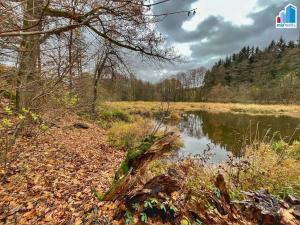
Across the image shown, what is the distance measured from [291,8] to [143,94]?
23.8 meters

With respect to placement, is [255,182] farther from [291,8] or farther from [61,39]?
[291,8]

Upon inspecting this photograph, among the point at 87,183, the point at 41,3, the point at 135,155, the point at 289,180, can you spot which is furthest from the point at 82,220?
the point at 289,180

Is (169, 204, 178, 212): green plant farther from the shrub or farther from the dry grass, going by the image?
the dry grass

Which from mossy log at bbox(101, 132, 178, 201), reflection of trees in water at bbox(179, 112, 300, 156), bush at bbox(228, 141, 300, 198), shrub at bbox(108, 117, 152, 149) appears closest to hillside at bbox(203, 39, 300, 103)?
reflection of trees in water at bbox(179, 112, 300, 156)

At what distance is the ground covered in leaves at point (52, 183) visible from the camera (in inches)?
113

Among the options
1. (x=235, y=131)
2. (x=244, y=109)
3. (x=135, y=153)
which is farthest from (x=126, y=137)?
(x=244, y=109)

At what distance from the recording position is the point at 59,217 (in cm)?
286

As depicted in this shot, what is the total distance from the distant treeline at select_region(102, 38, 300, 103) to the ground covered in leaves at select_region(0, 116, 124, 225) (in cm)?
2826

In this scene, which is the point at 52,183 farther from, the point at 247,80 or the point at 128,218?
the point at 247,80

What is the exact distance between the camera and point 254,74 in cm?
4975

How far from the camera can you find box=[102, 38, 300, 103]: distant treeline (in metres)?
34.7

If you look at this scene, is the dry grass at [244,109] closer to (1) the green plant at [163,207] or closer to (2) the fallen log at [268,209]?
(2) the fallen log at [268,209]

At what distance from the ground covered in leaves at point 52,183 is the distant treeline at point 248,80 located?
28.3 metres

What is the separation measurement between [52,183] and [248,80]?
52.5 meters
